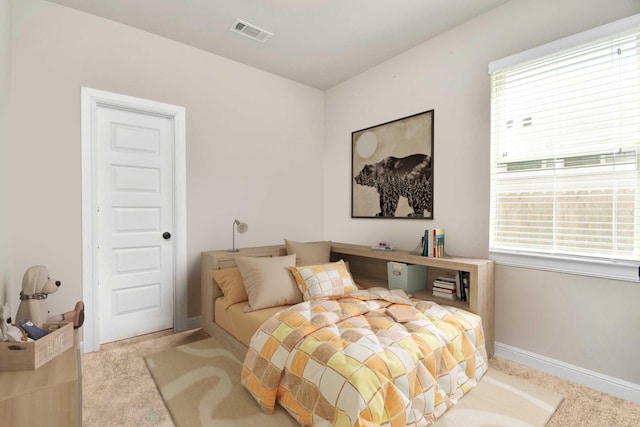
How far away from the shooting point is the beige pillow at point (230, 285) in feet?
8.48

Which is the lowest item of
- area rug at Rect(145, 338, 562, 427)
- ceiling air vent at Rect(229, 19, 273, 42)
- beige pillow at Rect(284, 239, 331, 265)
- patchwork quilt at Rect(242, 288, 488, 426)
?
area rug at Rect(145, 338, 562, 427)

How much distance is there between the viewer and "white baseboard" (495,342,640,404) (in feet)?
6.24

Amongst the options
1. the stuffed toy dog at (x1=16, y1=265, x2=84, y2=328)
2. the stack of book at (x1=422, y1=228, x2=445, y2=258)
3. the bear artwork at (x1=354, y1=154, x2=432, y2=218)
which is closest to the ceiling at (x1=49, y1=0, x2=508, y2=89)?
the bear artwork at (x1=354, y1=154, x2=432, y2=218)

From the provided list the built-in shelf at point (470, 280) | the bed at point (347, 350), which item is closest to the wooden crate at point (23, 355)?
the bed at point (347, 350)

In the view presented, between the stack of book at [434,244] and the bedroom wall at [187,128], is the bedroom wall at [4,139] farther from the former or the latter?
the stack of book at [434,244]

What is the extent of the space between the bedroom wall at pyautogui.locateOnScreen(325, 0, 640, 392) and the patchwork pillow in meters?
0.86

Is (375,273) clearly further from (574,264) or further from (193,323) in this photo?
(193,323)

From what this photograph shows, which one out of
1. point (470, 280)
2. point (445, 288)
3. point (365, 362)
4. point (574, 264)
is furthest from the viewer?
point (445, 288)

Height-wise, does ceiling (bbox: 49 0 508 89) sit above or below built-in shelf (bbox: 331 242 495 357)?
above

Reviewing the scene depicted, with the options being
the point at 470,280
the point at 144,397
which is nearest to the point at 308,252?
the point at 470,280

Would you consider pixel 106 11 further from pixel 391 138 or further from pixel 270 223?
pixel 391 138

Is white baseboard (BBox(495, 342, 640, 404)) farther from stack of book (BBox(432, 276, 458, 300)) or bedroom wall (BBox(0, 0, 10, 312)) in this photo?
bedroom wall (BBox(0, 0, 10, 312))

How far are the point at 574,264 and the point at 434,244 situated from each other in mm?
914

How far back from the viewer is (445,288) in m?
2.58
